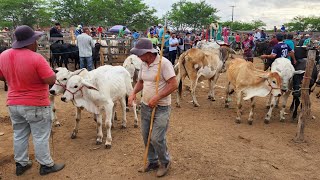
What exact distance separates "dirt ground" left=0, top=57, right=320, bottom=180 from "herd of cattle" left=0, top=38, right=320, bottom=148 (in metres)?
0.38

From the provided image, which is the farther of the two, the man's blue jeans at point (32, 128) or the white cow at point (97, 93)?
the white cow at point (97, 93)

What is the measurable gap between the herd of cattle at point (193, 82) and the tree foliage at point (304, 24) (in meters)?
52.1

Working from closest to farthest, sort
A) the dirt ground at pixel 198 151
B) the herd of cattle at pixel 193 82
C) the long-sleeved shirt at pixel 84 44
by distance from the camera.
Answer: the dirt ground at pixel 198 151, the herd of cattle at pixel 193 82, the long-sleeved shirt at pixel 84 44

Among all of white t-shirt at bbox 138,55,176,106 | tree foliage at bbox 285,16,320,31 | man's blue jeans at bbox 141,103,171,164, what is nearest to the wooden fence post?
man's blue jeans at bbox 141,103,171,164

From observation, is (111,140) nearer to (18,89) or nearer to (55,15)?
(18,89)

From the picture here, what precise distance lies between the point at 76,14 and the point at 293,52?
129ft

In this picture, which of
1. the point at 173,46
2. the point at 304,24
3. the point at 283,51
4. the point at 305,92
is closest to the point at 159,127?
the point at 305,92

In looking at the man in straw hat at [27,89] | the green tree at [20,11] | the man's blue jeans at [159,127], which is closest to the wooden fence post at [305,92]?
the man's blue jeans at [159,127]

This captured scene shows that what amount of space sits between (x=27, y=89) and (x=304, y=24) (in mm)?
61058

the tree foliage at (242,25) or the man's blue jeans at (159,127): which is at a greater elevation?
the tree foliage at (242,25)

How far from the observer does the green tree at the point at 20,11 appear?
1444 inches

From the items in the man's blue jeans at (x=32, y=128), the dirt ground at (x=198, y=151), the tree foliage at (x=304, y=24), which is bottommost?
the dirt ground at (x=198, y=151)

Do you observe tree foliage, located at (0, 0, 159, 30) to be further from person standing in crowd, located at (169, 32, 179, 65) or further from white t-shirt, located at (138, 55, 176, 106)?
white t-shirt, located at (138, 55, 176, 106)

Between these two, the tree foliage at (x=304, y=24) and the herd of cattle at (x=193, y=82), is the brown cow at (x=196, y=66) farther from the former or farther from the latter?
the tree foliage at (x=304, y=24)
